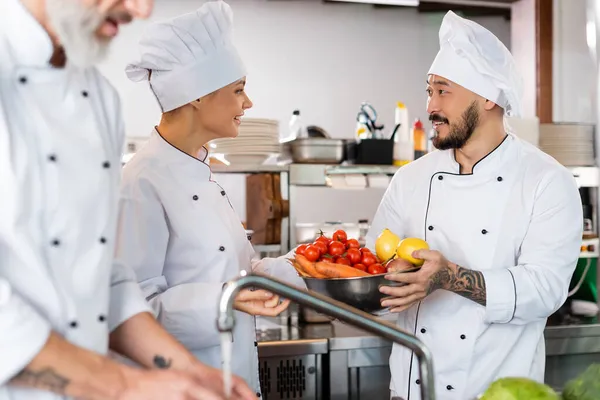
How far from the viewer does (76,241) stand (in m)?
1.15

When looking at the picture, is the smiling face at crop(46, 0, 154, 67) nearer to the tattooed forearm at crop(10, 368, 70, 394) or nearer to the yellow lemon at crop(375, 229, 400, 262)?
the tattooed forearm at crop(10, 368, 70, 394)

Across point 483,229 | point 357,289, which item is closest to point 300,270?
point 357,289

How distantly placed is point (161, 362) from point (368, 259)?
96 centimetres

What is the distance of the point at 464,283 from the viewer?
2086 millimetres

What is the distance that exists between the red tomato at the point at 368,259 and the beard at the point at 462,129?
0.54 metres

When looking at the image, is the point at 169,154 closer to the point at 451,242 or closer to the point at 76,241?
the point at 76,241

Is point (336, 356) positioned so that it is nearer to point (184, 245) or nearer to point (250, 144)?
point (250, 144)

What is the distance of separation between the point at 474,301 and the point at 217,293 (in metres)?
0.88

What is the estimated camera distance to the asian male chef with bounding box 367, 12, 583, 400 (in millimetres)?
2129

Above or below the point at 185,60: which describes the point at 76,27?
below

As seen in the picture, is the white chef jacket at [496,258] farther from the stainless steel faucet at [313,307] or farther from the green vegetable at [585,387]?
the stainless steel faucet at [313,307]

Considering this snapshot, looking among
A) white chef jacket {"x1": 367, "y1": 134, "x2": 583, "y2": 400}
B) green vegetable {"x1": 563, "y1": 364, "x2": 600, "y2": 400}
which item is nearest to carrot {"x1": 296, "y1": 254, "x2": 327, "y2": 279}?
white chef jacket {"x1": 367, "y1": 134, "x2": 583, "y2": 400}

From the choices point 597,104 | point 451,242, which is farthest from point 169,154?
point 597,104

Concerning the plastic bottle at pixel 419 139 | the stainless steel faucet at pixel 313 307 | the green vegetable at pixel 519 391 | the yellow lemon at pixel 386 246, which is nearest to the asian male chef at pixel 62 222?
the stainless steel faucet at pixel 313 307
